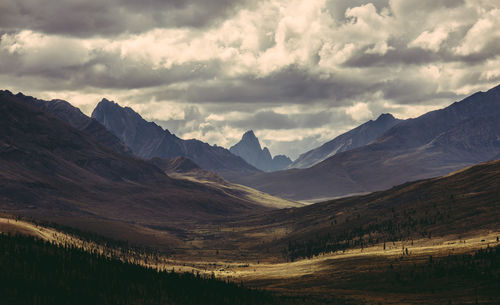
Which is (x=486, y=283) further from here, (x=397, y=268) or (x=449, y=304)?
(x=397, y=268)

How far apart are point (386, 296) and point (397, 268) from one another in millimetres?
→ 35793

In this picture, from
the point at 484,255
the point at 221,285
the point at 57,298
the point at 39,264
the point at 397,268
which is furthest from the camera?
the point at 397,268

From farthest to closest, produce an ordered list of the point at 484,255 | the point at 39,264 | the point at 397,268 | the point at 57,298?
1. the point at 397,268
2. the point at 484,255
3. the point at 39,264
4. the point at 57,298

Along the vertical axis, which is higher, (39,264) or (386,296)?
(39,264)

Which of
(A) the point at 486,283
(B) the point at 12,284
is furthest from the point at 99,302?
(A) the point at 486,283

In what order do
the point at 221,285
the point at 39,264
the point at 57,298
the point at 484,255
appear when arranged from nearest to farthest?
the point at 57,298, the point at 39,264, the point at 221,285, the point at 484,255

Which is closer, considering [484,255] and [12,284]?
[12,284]

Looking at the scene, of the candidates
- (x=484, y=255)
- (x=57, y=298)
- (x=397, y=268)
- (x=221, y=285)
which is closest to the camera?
(x=57, y=298)

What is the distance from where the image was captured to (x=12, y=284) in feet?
438

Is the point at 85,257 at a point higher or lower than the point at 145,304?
higher

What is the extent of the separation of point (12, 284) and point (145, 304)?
32283mm

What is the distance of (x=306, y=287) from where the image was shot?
644 feet

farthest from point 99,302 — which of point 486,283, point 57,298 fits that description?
point 486,283

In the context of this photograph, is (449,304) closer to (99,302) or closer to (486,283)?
(486,283)
